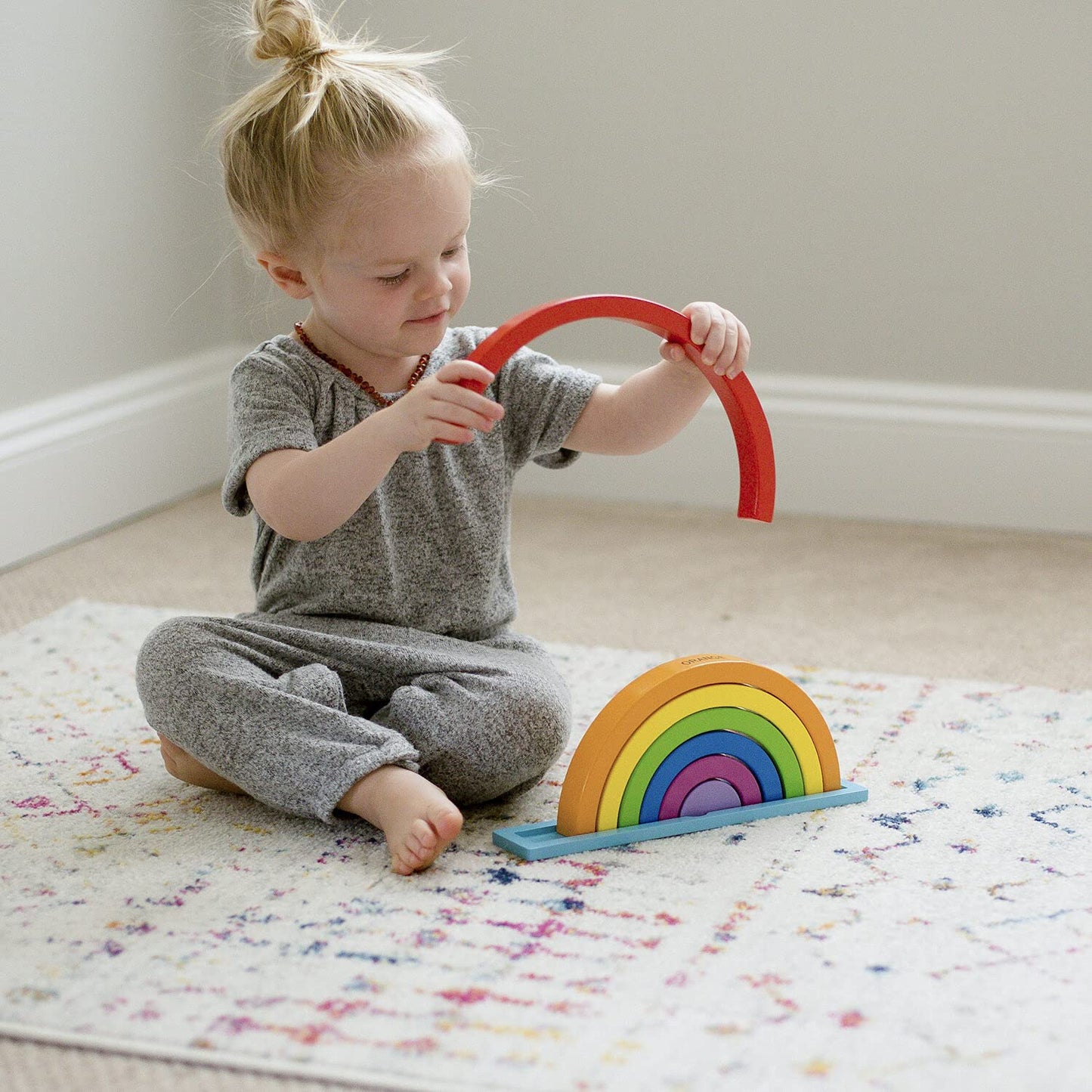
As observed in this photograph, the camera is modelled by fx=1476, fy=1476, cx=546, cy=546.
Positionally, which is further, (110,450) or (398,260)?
(110,450)

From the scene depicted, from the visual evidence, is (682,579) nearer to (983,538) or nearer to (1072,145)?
(983,538)

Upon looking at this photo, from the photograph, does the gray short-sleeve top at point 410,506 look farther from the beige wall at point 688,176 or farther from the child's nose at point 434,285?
the beige wall at point 688,176

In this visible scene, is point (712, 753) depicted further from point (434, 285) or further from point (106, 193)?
point (106, 193)

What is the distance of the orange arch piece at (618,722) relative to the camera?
0.85 m

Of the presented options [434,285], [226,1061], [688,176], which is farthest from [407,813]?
[688,176]

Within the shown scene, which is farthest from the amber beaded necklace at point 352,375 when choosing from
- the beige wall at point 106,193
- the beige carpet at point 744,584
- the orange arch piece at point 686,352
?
the beige wall at point 106,193

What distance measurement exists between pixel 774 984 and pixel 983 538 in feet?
3.41

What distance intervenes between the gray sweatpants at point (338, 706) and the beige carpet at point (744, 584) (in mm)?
356

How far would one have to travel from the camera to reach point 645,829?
862 millimetres

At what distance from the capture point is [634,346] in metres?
1.77

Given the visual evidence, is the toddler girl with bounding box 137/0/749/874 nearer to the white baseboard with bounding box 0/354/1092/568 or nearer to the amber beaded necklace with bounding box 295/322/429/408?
the amber beaded necklace with bounding box 295/322/429/408

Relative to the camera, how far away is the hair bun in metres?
0.94

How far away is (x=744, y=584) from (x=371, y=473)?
687 millimetres

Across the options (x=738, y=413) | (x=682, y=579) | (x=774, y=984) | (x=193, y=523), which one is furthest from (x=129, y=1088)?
(x=193, y=523)
